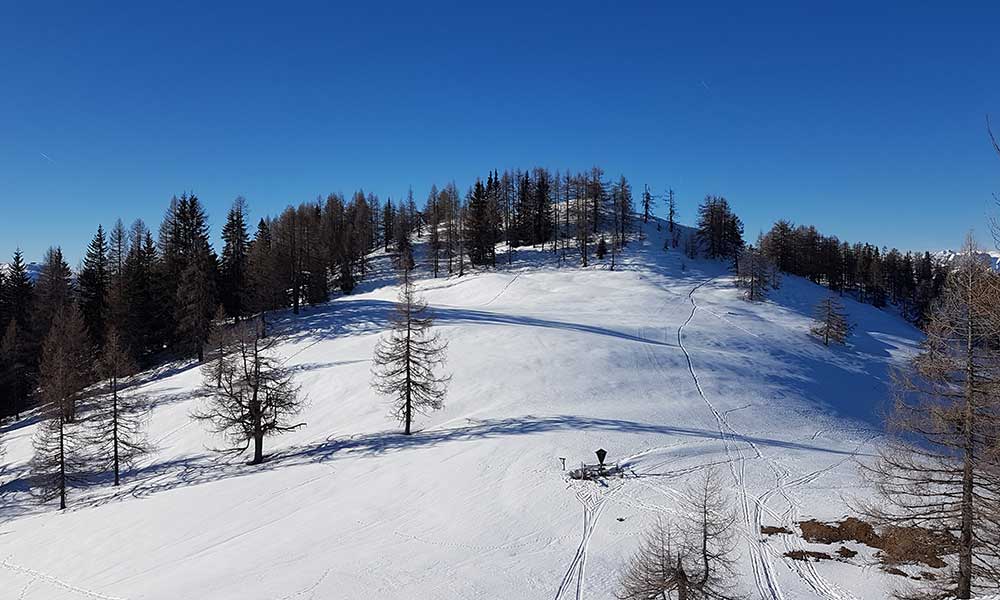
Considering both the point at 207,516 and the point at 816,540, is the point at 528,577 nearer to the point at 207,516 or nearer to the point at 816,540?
the point at 816,540

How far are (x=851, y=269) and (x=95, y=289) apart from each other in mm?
138458

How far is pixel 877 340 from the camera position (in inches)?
2496

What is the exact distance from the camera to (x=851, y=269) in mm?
114938

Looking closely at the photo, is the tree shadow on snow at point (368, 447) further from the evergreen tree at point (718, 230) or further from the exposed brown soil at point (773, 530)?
the evergreen tree at point (718, 230)

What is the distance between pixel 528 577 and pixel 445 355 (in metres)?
28.9

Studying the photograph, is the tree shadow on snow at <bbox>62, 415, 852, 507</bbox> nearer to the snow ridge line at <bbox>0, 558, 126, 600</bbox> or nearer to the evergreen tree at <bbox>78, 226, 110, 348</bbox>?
the snow ridge line at <bbox>0, 558, 126, 600</bbox>

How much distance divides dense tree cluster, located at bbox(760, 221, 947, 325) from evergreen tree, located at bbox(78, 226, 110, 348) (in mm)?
101160

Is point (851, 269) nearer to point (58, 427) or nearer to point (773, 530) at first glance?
point (773, 530)

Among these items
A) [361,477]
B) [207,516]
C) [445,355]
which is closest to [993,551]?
[361,477]

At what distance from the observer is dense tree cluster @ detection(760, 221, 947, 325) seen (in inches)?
4109

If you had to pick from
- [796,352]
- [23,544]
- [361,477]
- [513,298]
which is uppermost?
[513,298]

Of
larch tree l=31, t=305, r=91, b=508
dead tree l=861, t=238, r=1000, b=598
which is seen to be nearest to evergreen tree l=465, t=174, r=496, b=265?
larch tree l=31, t=305, r=91, b=508

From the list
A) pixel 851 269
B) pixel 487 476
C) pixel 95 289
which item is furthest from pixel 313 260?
pixel 851 269

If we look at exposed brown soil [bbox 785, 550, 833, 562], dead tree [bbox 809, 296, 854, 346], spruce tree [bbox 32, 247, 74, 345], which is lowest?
exposed brown soil [bbox 785, 550, 833, 562]
